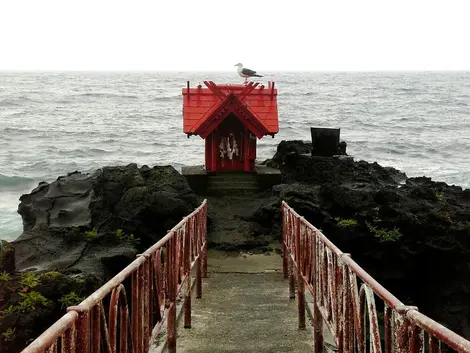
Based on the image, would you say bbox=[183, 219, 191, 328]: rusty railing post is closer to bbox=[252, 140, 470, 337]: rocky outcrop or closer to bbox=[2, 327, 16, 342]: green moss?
bbox=[2, 327, 16, 342]: green moss

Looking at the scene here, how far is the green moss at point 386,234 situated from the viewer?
9297mm

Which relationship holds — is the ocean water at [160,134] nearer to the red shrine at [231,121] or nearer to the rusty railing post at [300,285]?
the red shrine at [231,121]

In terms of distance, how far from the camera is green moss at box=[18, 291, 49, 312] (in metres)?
6.01

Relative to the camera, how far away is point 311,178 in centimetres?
1466

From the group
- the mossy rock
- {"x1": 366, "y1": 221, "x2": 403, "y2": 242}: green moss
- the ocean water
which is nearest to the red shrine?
{"x1": 366, "y1": 221, "x2": 403, "y2": 242}: green moss

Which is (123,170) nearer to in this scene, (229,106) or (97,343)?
(229,106)

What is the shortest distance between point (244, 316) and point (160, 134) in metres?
34.1

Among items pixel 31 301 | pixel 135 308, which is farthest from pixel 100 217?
pixel 135 308

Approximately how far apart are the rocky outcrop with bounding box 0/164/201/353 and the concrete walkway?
5.43ft

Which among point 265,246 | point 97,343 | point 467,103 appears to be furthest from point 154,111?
point 97,343

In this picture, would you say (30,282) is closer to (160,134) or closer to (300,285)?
(300,285)

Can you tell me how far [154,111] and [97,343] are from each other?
52.3m

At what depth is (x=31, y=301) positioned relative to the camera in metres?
6.09

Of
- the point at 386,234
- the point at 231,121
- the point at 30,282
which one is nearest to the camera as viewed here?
the point at 30,282
